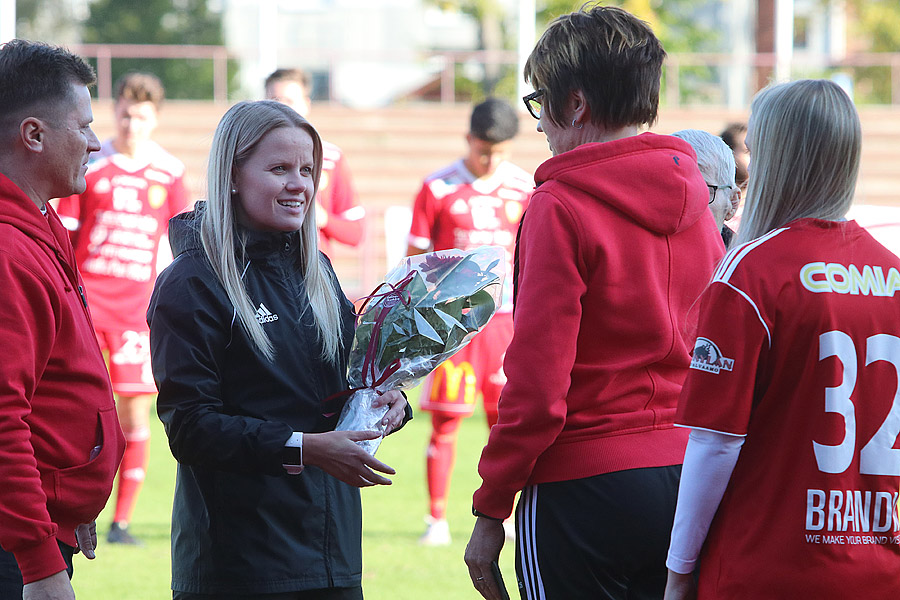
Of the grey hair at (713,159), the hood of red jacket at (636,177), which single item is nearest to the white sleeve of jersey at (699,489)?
the hood of red jacket at (636,177)

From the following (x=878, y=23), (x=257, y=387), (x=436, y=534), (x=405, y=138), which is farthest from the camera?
(x=878, y=23)

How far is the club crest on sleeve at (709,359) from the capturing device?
6.53ft

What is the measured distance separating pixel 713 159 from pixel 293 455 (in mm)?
1457

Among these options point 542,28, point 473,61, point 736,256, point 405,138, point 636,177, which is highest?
point 542,28

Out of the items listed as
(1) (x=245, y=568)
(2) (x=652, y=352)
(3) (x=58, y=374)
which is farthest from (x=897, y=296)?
(3) (x=58, y=374)

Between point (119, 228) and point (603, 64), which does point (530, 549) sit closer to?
point (603, 64)

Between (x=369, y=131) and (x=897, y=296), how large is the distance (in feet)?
66.4

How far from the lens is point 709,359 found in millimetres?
2010

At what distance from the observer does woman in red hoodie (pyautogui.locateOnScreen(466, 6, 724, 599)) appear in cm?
224

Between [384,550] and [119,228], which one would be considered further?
[119,228]

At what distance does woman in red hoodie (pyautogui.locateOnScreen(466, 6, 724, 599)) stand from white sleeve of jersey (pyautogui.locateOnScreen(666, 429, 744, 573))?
0.65ft

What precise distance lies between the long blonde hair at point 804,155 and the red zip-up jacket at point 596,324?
272 mm

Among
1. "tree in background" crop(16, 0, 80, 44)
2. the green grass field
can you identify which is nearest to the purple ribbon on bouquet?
the green grass field

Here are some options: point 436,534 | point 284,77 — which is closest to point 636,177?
point 436,534
